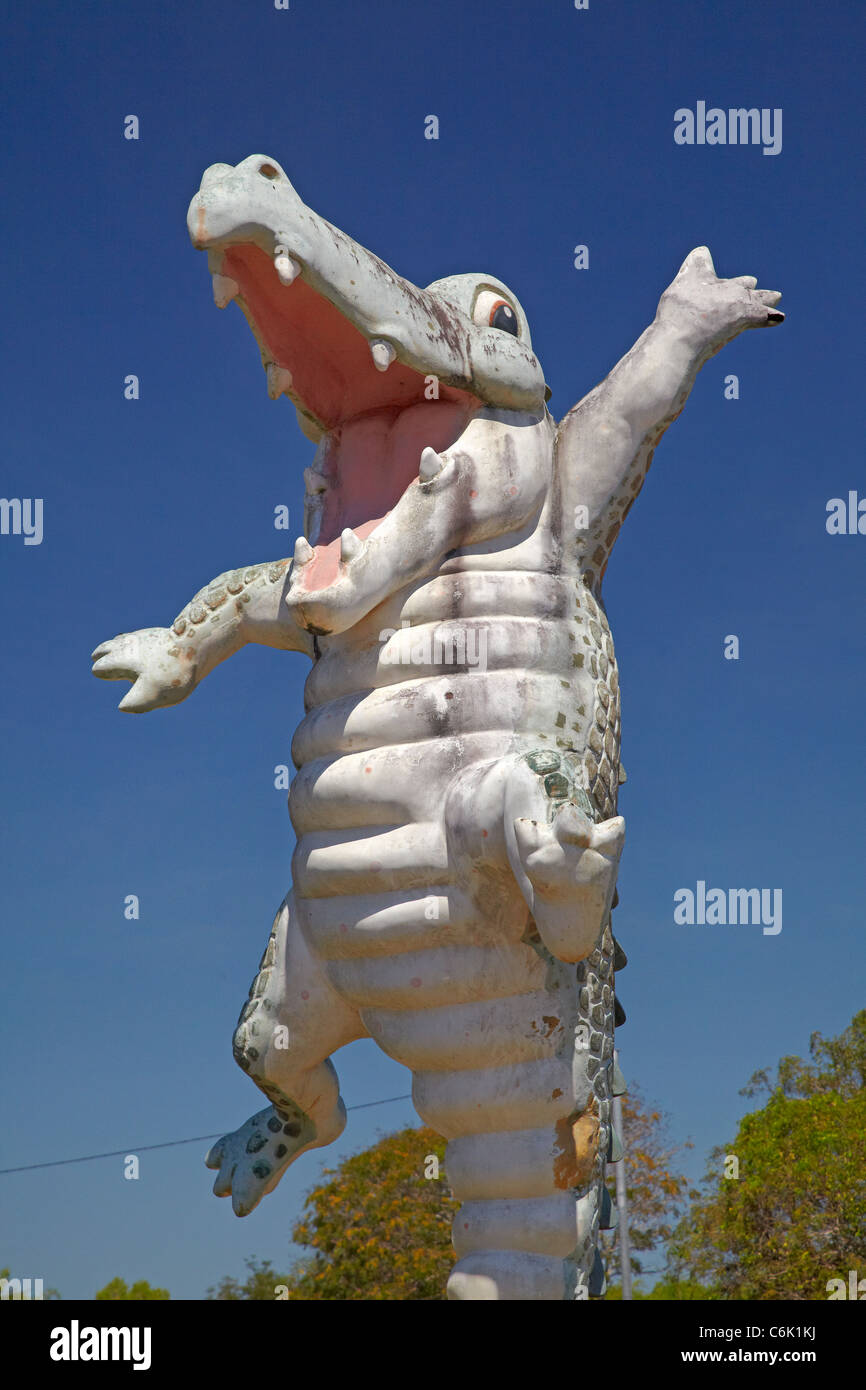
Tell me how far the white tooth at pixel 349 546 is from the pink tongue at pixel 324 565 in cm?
6

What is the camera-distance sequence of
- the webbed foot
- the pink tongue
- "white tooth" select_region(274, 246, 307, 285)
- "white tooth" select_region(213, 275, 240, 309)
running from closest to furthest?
"white tooth" select_region(274, 246, 307, 285), "white tooth" select_region(213, 275, 240, 309), the pink tongue, the webbed foot

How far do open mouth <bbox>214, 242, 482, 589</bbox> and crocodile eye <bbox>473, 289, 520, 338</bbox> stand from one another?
321mm

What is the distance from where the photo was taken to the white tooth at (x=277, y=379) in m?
4.49

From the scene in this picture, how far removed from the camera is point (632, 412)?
460 centimetres

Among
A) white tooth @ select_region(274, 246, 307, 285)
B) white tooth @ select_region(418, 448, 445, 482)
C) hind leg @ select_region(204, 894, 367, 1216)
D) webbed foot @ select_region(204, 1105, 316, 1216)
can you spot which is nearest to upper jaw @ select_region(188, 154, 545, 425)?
white tooth @ select_region(274, 246, 307, 285)

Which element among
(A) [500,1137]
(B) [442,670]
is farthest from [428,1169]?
(B) [442,670]

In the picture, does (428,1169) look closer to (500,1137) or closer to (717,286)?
(500,1137)

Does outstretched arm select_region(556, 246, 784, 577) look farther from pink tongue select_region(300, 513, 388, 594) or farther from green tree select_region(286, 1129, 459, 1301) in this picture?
green tree select_region(286, 1129, 459, 1301)

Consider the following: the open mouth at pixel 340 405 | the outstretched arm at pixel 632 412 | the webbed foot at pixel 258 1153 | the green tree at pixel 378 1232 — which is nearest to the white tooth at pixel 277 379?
the open mouth at pixel 340 405

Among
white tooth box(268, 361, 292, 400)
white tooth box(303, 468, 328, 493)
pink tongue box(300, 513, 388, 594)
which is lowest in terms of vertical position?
pink tongue box(300, 513, 388, 594)

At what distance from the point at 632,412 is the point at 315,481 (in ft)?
3.04

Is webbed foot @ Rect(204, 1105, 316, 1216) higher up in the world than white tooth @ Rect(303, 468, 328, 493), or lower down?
lower down

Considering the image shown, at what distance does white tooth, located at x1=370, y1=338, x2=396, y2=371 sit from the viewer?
4190 millimetres
